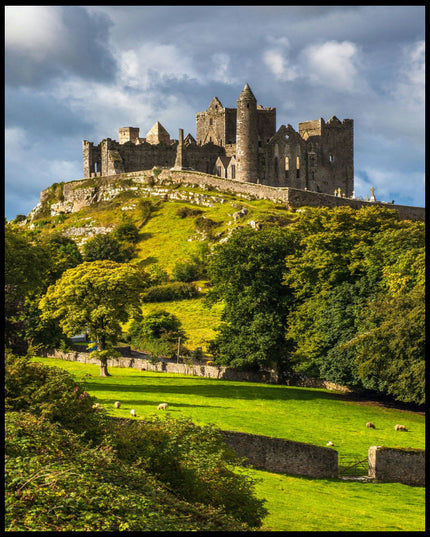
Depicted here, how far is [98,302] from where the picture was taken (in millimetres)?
48969

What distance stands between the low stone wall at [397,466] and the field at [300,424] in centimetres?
61

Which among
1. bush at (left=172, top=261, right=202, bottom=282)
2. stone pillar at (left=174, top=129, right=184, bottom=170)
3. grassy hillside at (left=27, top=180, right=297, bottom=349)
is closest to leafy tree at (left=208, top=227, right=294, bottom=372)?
grassy hillside at (left=27, top=180, right=297, bottom=349)

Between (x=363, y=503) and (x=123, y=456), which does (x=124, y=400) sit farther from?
(x=123, y=456)

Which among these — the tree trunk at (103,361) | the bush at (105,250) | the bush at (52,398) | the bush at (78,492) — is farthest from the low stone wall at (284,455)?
the bush at (105,250)

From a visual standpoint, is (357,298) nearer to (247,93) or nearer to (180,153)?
(247,93)

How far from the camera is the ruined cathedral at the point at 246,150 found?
4245 inches

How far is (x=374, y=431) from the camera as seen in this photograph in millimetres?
39375

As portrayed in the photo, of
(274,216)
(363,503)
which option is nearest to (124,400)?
(363,503)

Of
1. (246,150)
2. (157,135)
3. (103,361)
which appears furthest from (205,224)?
(103,361)

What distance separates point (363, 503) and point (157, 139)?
104237mm

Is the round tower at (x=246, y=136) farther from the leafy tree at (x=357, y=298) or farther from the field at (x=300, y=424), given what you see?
the field at (x=300, y=424)

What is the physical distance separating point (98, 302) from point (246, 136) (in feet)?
207

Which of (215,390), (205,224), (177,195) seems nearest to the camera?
(215,390)

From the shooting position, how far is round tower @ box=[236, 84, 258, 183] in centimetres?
10644
